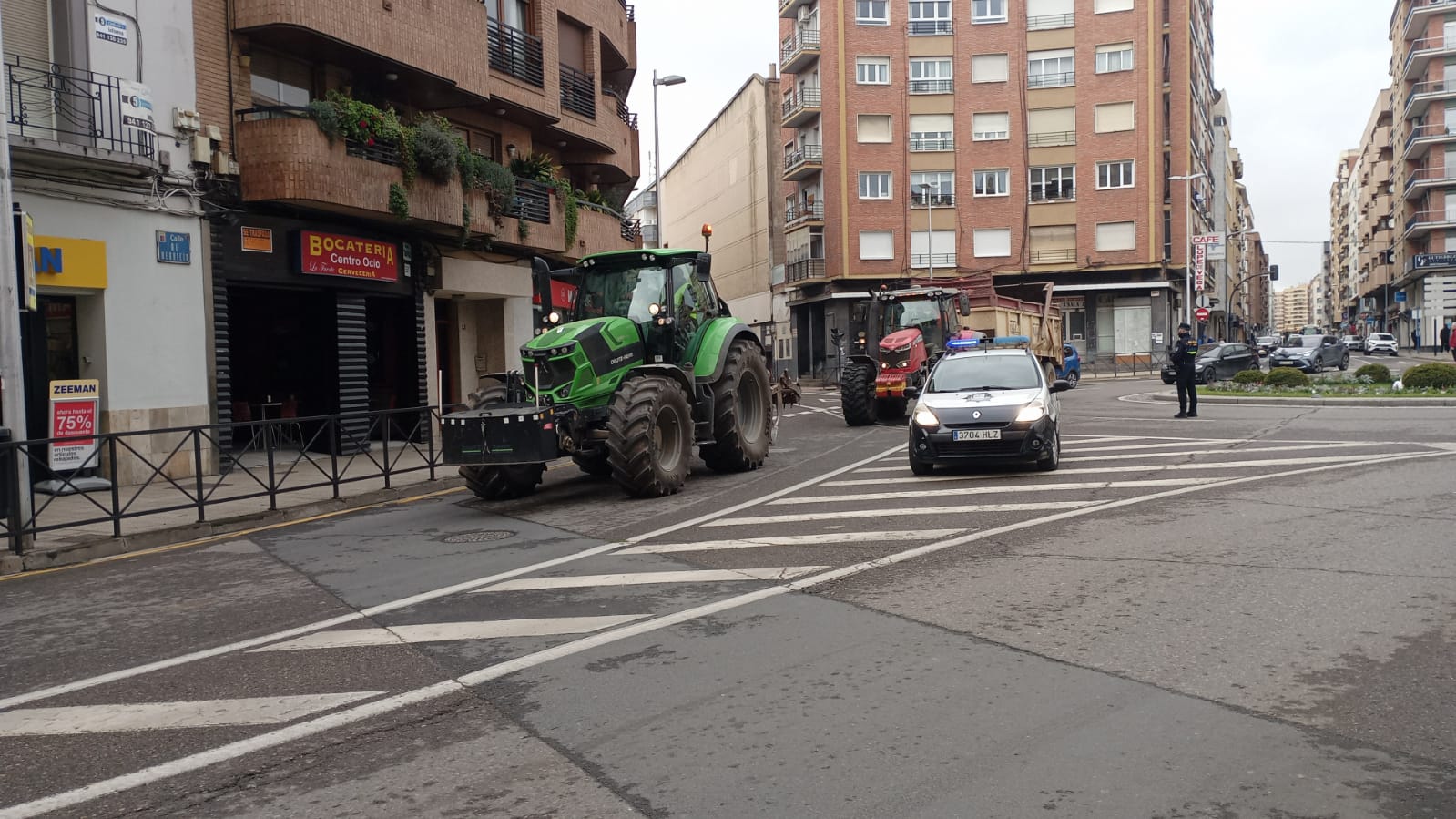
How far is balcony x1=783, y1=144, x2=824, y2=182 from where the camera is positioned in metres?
54.6

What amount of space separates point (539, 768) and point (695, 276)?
9.78m

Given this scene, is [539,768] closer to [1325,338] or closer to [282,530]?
[282,530]

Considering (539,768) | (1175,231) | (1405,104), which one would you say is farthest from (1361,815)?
(1405,104)

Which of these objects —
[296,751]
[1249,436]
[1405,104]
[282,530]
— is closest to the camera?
[296,751]

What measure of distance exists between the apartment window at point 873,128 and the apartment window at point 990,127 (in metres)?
4.15

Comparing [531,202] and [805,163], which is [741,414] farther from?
[805,163]

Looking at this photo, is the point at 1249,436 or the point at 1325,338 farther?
the point at 1325,338

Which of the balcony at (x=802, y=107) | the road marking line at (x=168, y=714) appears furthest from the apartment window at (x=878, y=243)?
the road marking line at (x=168, y=714)

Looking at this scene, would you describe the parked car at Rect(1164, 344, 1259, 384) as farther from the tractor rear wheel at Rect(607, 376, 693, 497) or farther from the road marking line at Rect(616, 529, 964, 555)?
the road marking line at Rect(616, 529, 964, 555)

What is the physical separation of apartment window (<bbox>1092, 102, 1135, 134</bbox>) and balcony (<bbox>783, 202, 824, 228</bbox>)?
→ 13.7 metres

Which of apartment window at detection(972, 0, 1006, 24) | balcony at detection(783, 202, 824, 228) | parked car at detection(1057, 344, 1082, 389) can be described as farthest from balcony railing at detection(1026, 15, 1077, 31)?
parked car at detection(1057, 344, 1082, 389)

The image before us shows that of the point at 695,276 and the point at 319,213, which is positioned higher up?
the point at 319,213

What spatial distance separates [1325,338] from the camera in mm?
42500

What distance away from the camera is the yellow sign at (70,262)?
13.7 m
